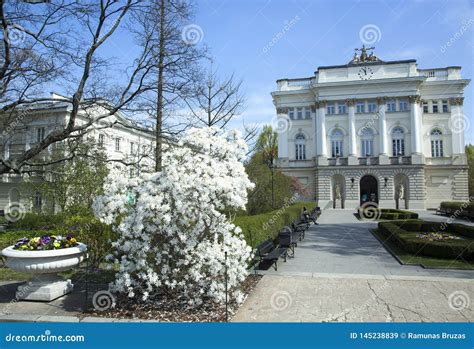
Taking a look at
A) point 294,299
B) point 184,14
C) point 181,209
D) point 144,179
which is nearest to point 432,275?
point 294,299

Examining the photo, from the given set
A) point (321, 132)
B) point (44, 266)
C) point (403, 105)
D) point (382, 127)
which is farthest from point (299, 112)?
point (44, 266)

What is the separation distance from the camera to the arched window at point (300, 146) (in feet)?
175

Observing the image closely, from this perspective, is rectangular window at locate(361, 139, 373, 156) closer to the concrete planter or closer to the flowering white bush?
the flowering white bush

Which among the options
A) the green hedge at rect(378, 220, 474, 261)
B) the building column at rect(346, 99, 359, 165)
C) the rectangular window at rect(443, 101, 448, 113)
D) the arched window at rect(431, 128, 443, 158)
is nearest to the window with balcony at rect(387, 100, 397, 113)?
the building column at rect(346, 99, 359, 165)

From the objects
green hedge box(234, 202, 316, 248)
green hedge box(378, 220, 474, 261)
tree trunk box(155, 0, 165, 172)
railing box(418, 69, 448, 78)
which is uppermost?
railing box(418, 69, 448, 78)

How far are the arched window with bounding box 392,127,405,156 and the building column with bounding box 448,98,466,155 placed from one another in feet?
Result: 23.2

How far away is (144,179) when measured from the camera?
7.09m

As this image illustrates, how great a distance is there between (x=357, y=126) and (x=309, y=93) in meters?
8.81

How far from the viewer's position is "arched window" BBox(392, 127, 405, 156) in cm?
4931

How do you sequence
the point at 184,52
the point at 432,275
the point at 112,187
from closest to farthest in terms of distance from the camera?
1. the point at 112,187
2. the point at 432,275
3. the point at 184,52

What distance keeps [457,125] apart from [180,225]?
5398 cm

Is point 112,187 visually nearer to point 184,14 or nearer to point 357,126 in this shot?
point 184,14

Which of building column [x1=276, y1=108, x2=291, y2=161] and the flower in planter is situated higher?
building column [x1=276, y1=108, x2=291, y2=161]

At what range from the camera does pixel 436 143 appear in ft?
166
